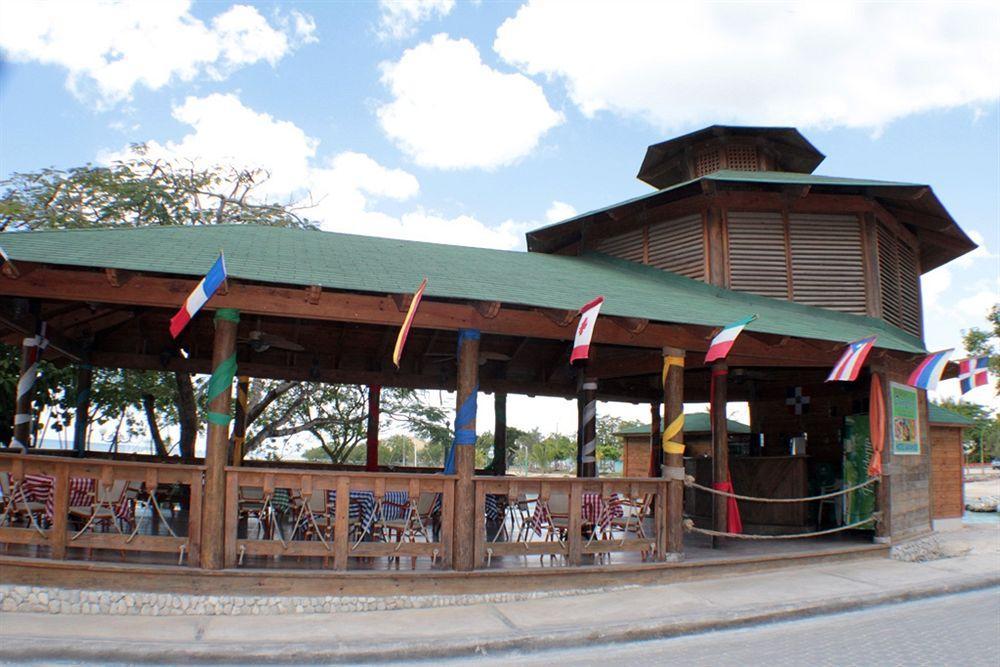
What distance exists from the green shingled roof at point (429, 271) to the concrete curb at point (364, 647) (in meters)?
3.14

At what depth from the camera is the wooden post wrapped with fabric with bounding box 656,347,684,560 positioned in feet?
29.8

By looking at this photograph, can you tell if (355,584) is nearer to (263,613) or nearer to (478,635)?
(263,613)

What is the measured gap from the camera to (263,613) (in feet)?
23.9

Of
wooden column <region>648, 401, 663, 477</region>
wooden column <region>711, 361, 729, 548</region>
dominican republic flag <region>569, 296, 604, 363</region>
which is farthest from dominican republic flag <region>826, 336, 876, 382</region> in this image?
wooden column <region>648, 401, 663, 477</region>

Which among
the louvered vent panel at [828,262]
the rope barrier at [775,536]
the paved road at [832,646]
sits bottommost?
the paved road at [832,646]

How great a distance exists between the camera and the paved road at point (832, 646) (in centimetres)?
622

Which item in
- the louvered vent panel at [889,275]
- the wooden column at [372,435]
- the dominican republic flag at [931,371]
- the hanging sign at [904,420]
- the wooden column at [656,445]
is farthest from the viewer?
the wooden column at [656,445]

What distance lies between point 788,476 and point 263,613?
8869 millimetres

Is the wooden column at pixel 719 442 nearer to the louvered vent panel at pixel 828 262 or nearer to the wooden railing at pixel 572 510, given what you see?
the wooden railing at pixel 572 510

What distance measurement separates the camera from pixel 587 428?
39.5 ft

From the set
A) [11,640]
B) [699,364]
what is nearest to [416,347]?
[699,364]

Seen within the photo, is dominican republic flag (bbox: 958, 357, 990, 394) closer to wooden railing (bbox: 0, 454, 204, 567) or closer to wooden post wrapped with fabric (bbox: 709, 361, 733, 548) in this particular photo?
wooden post wrapped with fabric (bbox: 709, 361, 733, 548)

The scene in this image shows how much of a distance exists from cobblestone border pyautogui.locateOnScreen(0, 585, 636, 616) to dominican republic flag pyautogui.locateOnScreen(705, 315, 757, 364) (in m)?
4.09

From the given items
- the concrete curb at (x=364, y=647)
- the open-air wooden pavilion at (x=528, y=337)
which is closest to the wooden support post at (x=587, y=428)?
the open-air wooden pavilion at (x=528, y=337)
